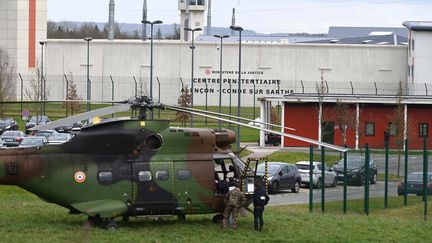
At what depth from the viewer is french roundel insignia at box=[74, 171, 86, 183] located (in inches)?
880

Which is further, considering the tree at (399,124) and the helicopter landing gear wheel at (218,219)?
the tree at (399,124)

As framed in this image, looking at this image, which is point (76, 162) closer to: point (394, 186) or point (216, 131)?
point (216, 131)

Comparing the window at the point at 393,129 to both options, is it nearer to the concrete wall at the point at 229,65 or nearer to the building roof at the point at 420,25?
the building roof at the point at 420,25

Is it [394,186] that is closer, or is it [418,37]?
[394,186]

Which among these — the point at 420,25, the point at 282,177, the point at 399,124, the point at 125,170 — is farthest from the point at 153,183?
the point at 420,25

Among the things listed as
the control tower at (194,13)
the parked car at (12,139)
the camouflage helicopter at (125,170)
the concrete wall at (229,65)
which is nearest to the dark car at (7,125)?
the parked car at (12,139)

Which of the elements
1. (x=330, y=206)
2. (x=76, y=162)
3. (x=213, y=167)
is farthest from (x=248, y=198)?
(x=330, y=206)

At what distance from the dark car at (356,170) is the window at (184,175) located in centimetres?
874

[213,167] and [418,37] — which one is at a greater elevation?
[418,37]

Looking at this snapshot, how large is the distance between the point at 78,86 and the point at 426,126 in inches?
1930

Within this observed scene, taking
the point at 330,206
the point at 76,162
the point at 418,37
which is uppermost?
the point at 418,37

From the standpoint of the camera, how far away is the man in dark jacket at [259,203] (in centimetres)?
2273

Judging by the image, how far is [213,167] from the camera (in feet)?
75.7

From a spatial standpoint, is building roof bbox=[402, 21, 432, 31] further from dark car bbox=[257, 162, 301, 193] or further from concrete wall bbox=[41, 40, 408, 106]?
dark car bbox=[257, 162, 301, 193]
